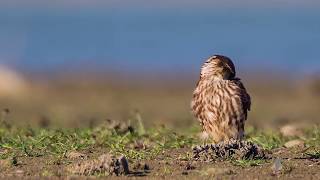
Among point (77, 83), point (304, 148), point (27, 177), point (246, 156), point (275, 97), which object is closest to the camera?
point (27, 177)

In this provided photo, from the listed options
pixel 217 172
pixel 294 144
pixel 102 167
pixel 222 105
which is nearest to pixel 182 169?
pixel 217 172

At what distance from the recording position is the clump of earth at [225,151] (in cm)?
1010

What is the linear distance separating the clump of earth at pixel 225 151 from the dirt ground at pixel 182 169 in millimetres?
113

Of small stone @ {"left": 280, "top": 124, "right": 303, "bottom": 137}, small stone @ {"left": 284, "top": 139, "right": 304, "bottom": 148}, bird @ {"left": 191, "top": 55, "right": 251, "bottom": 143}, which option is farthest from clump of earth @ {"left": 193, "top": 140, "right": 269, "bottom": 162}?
small stone @ {"left": 280, "top": 124, "right": 303, "bottom": 137}

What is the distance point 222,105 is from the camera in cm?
1151

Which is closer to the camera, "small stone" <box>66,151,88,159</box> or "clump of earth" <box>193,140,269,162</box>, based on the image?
"clump of earth" <box>193,140,269,162</box>

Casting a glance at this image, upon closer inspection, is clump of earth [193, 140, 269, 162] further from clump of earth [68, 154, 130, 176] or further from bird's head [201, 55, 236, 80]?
bird's head [201, 55, 236, 80]

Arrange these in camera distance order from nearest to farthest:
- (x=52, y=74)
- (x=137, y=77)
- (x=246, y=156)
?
(x=246, y=156) → (x=52, y=74) → (x=137, y=77)

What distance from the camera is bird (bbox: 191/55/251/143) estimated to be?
1150 cm

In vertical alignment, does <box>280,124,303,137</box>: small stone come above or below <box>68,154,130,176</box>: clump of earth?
above

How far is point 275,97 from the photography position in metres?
24.3

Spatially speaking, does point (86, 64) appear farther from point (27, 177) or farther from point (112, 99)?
point (27, 177)

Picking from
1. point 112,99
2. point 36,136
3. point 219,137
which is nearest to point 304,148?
point 219,137

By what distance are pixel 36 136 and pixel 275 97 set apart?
13.0m
